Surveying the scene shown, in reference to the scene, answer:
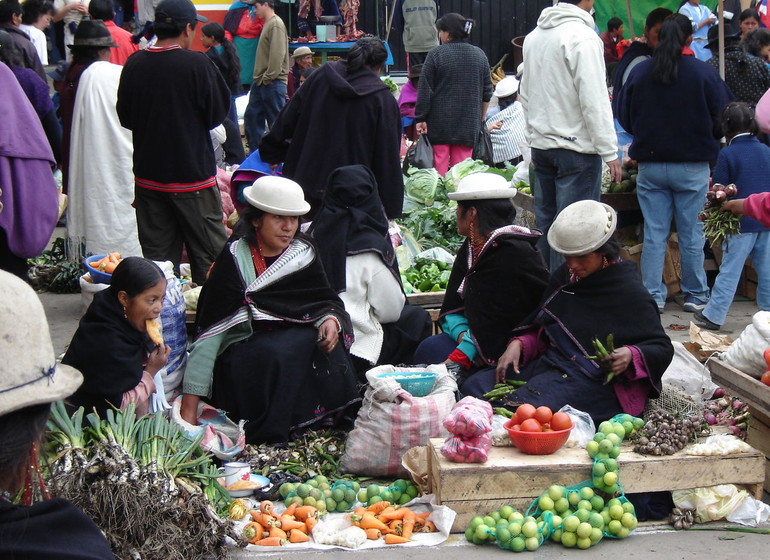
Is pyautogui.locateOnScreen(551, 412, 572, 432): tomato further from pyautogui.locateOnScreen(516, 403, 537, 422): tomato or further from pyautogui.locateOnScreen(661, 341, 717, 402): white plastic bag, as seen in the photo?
pyautogui.locateOnScreen(661, 341, 717, 402): white plastic bag

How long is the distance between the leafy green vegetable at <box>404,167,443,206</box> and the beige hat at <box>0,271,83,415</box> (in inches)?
266

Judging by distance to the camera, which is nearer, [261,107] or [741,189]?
[741,189]

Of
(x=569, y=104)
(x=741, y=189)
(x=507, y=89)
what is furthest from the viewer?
(x=507, y=89)

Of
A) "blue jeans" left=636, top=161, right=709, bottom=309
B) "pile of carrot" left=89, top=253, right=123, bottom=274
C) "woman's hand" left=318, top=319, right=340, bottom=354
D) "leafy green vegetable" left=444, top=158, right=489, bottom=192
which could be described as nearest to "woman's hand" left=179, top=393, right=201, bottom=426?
"woman's hand" left=318, top=319, right=340, bottom=354

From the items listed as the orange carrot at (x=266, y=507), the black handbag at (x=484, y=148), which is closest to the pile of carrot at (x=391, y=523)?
the orange carrot at (x=266, y=507)

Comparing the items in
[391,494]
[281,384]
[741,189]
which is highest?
[741,189]

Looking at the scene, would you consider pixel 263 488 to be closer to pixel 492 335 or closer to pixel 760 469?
Answer: pixel 492 335

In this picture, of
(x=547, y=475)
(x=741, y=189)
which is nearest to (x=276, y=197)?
(x=547, y=475)

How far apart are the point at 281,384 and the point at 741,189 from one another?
352 cm

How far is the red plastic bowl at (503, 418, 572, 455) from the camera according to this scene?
3.90 meters

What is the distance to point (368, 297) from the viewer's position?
5.31 meters

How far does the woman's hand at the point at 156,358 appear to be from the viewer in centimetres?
423

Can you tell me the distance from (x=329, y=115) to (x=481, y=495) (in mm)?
3362

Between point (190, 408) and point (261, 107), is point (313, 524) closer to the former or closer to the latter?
point (190, 408)
